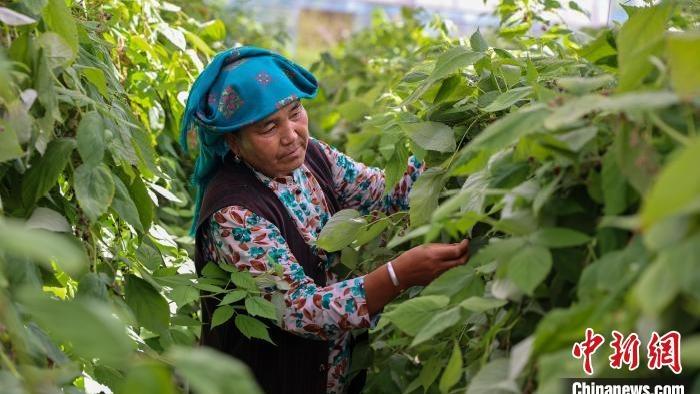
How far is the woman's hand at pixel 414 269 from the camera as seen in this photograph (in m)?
1.58

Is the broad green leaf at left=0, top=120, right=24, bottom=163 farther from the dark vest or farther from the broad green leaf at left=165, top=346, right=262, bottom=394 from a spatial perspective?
the dark vest

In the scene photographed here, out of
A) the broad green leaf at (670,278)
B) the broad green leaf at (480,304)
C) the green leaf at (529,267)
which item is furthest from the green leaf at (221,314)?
the broad green leaf at (670,278)

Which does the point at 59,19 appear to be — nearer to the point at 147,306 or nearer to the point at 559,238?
the point at 147,306

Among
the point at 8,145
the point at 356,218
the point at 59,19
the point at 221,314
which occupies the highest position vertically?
the point at 59,19

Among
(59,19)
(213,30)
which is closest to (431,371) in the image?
(59,19)

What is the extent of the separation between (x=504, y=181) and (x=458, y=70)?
22.2 inches

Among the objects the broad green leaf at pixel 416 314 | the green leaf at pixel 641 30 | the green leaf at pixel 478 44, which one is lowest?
the broad green leaf at pixel 416 314

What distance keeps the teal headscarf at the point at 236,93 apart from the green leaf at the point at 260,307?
311 mm

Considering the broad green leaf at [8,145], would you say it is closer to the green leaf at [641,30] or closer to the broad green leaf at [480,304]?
the broad green leaf at [480,304]

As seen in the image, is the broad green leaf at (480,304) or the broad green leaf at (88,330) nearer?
the broad green leaf at (88,330)

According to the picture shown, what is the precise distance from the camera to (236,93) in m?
1.84

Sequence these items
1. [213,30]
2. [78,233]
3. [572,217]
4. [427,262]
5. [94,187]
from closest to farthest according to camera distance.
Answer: [572,217] → [94,187] → [78,233] → [427,262] → [213,30]

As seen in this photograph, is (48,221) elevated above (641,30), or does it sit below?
below

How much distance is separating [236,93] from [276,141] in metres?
0.11
